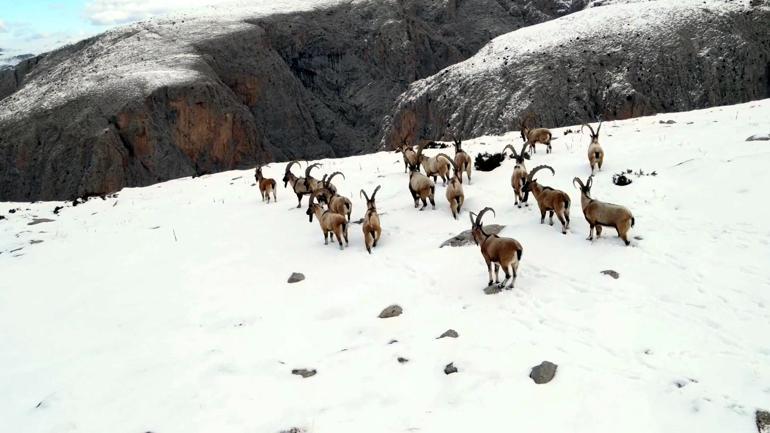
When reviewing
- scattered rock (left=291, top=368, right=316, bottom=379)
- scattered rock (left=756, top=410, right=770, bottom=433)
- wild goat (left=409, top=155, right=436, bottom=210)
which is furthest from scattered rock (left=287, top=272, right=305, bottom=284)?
scattered rock (left=756, top=410, right=770, bottom=433)

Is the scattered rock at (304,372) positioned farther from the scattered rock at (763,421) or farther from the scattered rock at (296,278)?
the scattered rock at (763,421)

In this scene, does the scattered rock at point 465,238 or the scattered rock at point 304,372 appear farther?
the scattered rock at point 465,238

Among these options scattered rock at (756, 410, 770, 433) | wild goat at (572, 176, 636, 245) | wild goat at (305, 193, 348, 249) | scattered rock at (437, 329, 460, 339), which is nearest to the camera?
scattered rock at (756, 410, 770, 433)

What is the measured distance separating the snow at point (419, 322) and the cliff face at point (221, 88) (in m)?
51.3

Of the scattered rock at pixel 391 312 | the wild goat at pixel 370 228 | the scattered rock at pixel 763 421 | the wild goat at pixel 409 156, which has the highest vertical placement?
the wild goat at pixel 409 156

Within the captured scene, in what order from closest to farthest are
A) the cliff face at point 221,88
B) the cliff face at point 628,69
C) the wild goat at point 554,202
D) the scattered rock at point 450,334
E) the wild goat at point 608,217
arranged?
the scattered rock at point 450,334
the wild goat at point 608,217
the wild goat at point 554,202
the cliff face at point 628,69
the cliff face at point 221,88

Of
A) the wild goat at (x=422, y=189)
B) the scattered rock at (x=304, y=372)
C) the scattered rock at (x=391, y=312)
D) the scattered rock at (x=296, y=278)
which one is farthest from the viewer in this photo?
the wild goat at (x=422, y=189)

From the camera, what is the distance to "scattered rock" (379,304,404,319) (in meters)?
10.4

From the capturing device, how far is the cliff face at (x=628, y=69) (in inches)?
2261

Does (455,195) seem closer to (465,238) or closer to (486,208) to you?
(465,238)

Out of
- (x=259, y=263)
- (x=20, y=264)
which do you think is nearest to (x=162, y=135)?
(x=20, y=264)

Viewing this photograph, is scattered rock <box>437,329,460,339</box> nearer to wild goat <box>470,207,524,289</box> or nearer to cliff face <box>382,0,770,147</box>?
wild goat <box>470,207,524,289</box>

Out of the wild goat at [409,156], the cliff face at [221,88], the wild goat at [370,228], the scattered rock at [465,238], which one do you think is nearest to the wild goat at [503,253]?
the scattered rock at [465,238]

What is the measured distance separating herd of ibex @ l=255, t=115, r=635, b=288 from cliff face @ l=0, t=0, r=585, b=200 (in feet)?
164
